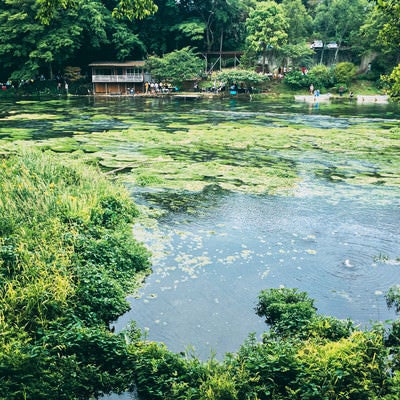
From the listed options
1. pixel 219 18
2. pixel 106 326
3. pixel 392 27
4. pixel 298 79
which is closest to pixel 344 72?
pixel 298 79

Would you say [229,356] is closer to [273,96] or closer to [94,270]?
[94,270]

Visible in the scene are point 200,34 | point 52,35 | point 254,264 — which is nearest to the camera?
point 254,264

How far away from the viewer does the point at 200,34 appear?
56.3 m

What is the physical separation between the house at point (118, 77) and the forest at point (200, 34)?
1.65m

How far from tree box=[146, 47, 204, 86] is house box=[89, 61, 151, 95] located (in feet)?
6.53

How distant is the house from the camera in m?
51.1

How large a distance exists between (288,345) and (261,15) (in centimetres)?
4850

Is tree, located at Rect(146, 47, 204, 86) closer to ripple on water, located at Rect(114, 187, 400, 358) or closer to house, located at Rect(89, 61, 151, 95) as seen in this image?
house, located at Rect(89, 61, 151, 95)

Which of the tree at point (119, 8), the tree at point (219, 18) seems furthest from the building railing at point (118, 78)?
the tree at point (119, 8)

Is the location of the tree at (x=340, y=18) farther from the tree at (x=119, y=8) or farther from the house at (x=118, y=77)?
the tree at (x=119, y=8)

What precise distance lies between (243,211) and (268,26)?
4085 centimetres

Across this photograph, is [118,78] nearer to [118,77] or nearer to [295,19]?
[118,77]

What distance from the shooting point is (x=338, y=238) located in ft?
39.7

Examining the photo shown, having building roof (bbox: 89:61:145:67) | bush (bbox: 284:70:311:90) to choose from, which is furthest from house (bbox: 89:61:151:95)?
bush (bbox: 284:70:311:90)
